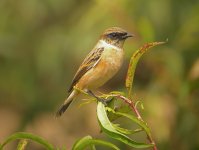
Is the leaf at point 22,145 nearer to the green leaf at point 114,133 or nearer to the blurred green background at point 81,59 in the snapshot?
the green leaf at point 114,133

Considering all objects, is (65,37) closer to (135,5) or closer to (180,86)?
(135,5)

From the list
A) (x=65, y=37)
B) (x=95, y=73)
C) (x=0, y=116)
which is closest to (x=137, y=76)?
(x=65, y=37)

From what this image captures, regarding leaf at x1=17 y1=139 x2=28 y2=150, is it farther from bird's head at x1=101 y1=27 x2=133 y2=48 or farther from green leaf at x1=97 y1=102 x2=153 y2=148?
bird's head at x1=101 y1=27 x2=133 y2=48

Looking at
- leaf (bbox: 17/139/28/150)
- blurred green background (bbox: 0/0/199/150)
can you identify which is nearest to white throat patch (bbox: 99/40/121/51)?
blurred green background (bbox: 0/0/199/150)

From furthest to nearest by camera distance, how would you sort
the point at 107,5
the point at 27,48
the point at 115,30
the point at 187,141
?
1. the point at 27,48
2. the point at 107,5
3. the point at 187,141
4. the point at 115,30

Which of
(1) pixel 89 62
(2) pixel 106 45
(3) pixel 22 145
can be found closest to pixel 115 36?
(2) pixel 106 45

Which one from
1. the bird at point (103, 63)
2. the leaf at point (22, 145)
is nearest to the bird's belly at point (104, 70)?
the bird at point (103, 63)
